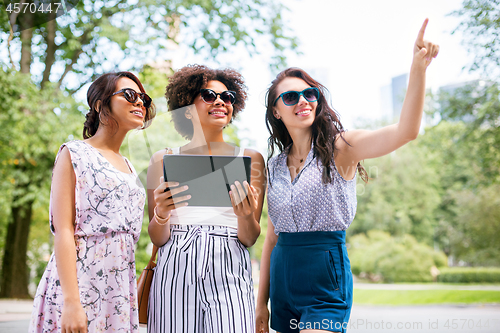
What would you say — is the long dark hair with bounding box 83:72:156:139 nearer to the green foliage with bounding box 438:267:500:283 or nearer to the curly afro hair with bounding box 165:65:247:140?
the curly afro hair with bounding box 165:65:247:140

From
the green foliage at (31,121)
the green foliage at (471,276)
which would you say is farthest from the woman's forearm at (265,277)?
the green foliage at (471,276)

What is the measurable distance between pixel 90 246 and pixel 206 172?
2.19 feet

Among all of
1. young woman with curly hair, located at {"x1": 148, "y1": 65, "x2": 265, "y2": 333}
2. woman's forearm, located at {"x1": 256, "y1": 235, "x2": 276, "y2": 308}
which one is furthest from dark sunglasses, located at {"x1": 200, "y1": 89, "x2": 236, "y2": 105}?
woman's forearm, located at {"x1": 256, "y1": 235, "x2": 276, "y2": 308}

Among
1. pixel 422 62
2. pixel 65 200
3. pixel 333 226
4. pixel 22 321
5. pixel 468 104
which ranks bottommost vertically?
pixel 22 321

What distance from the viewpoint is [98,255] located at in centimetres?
193

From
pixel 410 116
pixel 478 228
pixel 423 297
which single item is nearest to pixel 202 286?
pixel 410 116

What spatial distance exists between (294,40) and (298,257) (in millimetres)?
8413

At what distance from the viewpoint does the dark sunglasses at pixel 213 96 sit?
7.82 ft

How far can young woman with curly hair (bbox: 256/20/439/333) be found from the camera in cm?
200

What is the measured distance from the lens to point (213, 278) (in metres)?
2.06

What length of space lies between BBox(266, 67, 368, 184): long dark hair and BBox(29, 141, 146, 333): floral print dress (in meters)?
1.04

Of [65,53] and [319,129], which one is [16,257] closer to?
[65,53]

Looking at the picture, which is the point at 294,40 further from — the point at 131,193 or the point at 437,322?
the point at 131,193

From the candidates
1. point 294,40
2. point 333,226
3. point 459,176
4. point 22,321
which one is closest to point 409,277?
point 459,176
